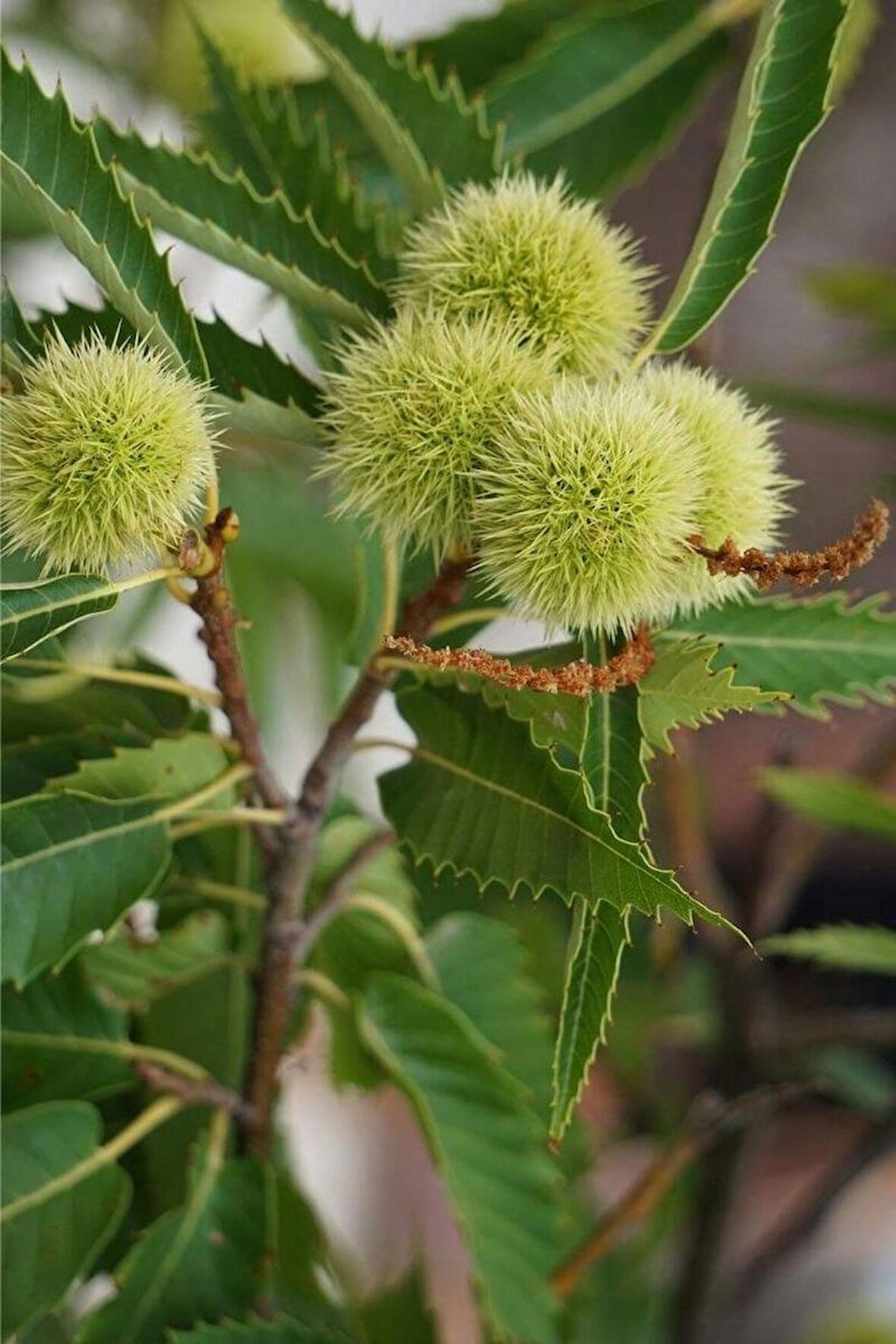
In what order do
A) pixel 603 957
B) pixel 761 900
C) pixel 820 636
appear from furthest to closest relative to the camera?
1. pixel 761 900
2. pixel 820 636
3. pixel 603 957

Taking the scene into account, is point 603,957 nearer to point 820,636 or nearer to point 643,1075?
point 820,636

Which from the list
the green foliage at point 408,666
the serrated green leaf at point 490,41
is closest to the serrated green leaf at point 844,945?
the green foliage at point 408,666

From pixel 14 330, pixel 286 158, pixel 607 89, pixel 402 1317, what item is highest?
pixel 607 89

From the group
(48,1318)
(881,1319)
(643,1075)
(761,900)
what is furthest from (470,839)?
(881,1319)

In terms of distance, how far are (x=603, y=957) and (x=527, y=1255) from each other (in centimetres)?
24

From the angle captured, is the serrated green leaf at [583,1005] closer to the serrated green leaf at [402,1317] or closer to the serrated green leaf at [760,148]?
the serrated green leaf at [760,148]

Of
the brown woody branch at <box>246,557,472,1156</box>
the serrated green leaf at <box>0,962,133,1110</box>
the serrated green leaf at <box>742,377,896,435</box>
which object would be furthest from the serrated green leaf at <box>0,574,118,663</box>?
the serrated green leaf at <box>742,377,896,435</box>

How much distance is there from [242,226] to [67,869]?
217 millimetres

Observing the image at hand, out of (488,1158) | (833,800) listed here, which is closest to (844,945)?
(833,800)

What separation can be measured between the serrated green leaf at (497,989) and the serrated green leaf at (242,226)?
29cm

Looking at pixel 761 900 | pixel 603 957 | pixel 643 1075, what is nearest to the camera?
pixel 603 957

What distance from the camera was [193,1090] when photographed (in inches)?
19.8

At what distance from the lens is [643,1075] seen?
910 mm

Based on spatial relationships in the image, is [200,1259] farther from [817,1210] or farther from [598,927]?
[817,1210]
